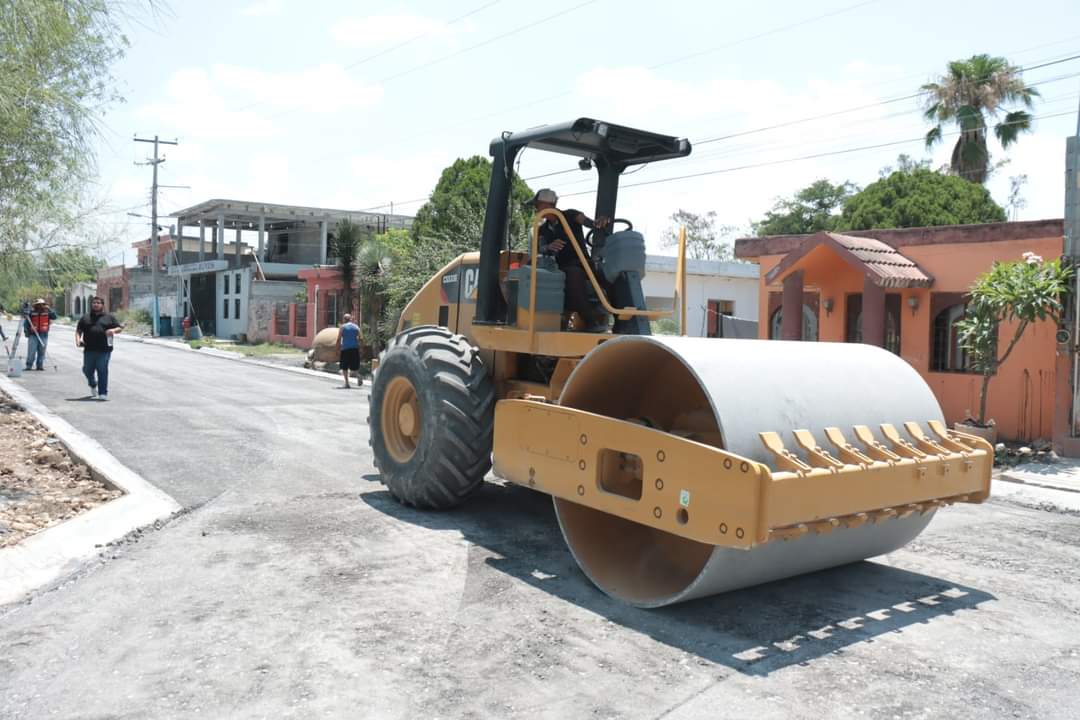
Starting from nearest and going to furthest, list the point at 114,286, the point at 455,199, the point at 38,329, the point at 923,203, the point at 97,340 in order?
the point at 97,340, the point at 38,329, the point at 455,199, the point at 923,203, the point at 114,286

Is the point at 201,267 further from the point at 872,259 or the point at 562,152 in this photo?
the point at 562,152

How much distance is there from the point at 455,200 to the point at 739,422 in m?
24.5

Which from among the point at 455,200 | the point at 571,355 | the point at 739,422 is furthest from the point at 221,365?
the point at 739,422

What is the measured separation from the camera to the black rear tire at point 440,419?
6.94m

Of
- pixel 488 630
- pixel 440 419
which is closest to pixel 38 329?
pixel 440 419

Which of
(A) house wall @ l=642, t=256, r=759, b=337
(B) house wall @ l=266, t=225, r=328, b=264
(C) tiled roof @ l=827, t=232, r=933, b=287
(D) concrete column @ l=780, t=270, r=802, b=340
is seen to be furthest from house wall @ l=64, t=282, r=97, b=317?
(C) tiled roof @ l=827, t=232, r=933, b=287

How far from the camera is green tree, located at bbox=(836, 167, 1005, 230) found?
98.9ft

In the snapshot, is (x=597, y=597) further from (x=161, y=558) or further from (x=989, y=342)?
(x=989, y=342)

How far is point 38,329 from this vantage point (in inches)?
788

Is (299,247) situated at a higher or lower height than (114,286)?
higher

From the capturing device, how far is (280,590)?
17.5 feet

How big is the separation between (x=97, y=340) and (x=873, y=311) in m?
11.8

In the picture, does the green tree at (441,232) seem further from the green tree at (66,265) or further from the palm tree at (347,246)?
the green tree at (66,265)

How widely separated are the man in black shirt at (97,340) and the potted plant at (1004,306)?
1245 centimetres
